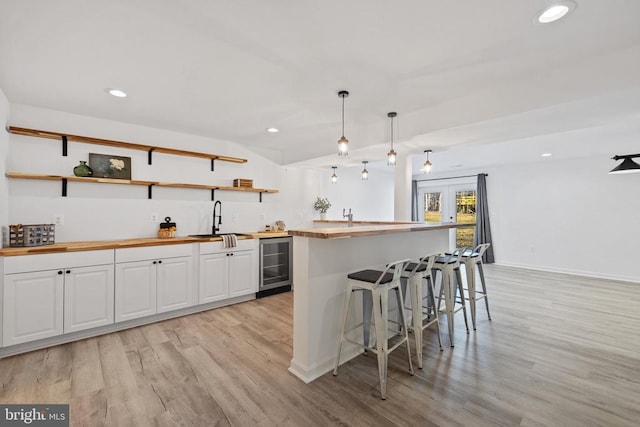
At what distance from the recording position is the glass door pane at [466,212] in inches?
296

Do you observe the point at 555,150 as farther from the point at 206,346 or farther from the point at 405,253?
the point at 206,346

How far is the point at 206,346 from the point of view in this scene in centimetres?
270

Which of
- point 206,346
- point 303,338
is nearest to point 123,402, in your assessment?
point 206,346

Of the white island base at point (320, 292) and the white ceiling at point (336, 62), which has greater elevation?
the white ceiling at point (336, 62)

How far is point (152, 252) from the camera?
3217 mm

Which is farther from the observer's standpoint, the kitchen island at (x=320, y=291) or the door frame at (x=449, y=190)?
the door frame at (x=449, y=190)

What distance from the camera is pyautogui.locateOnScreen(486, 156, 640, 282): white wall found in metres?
5.36

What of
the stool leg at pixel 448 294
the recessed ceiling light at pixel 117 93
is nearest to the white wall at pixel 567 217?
the stool leg at pixel 448 294

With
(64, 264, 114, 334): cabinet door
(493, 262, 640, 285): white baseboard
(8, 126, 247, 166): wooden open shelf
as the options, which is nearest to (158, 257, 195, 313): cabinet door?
(64, 264, 114, 334): cabinet door

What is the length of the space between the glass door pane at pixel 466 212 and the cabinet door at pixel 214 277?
6.38 metres

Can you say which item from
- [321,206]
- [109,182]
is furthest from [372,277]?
[321,206]

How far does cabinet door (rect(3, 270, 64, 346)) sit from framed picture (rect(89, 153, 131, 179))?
1292mm

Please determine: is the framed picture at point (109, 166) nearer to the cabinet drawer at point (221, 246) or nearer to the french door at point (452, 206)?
the cabinet drawer at point (221, 246)

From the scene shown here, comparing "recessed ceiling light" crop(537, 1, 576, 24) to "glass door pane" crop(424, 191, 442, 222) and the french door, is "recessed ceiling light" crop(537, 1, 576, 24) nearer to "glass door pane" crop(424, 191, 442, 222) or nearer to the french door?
the french door
